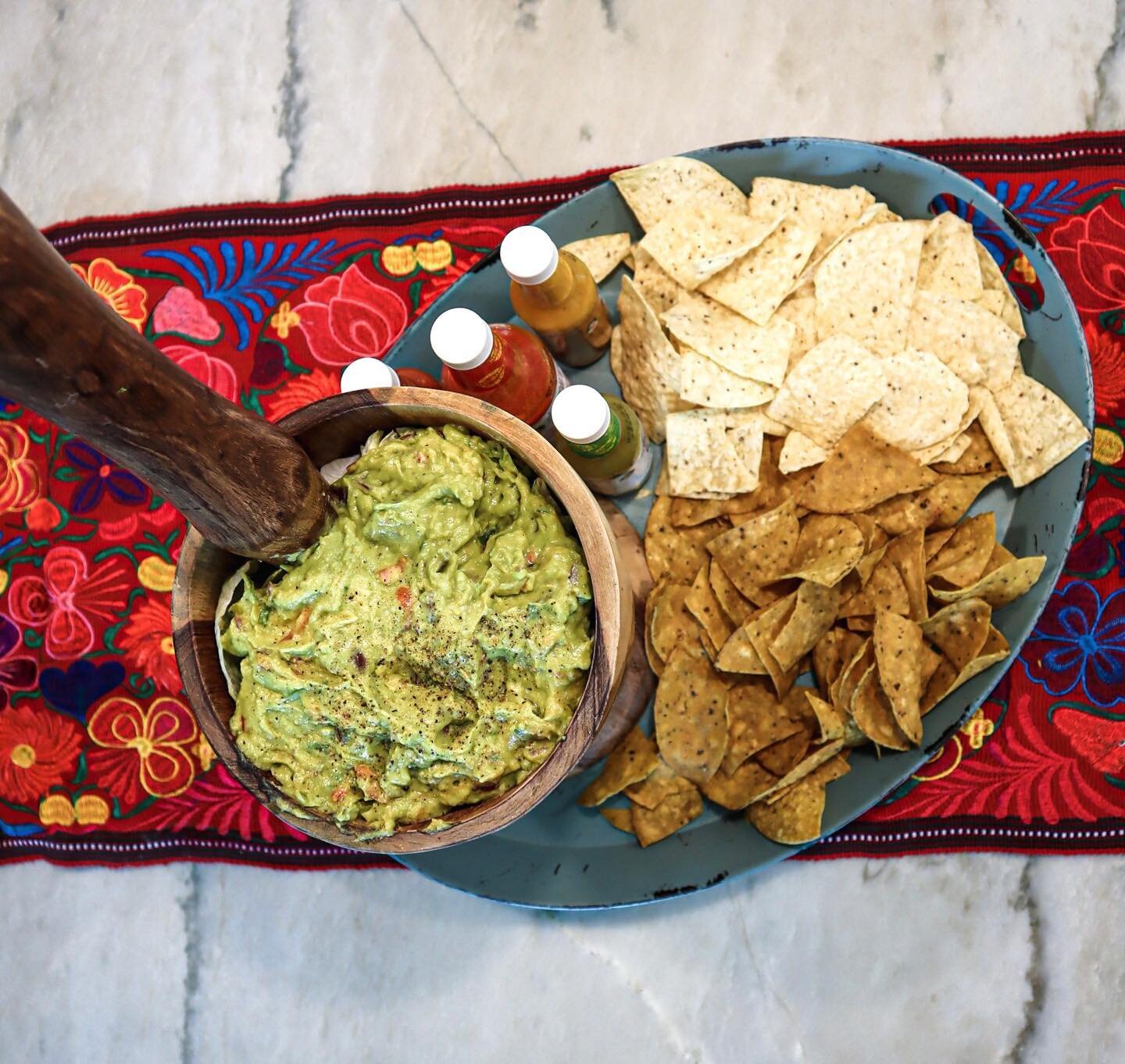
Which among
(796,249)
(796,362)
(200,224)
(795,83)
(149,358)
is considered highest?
(795,83)

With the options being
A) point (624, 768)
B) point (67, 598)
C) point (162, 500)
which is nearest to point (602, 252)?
point (624, 768)

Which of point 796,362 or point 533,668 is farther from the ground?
point 796,362

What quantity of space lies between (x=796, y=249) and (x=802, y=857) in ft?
3.28

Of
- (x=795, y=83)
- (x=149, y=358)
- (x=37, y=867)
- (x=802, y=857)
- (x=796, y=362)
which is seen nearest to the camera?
(x=149, y=358)

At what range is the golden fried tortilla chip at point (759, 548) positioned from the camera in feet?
4.72

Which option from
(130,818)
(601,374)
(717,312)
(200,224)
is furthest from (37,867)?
(717,312)

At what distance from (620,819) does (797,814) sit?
27 centimetres

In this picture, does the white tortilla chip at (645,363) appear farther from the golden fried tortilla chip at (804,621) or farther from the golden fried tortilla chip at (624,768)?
the golden fried tortilla chip at (624,768)

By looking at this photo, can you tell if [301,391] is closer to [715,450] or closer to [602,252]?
[602,252]

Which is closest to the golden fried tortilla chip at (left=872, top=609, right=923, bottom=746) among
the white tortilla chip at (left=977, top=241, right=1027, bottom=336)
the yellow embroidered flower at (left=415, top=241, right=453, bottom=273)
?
the white tortilla chip at (left=977, top=241, right=1027, bottom=336)

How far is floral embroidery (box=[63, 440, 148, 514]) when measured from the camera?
186 cm

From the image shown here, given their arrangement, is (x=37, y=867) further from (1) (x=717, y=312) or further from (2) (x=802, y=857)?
(1) (x=717, y=312)

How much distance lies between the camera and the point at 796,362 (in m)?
1.51

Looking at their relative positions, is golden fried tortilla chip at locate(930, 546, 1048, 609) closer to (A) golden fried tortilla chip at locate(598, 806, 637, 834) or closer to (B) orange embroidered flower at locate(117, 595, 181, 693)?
(A) golden fried tortilla chip at locate(598, 806, 637, 834)
